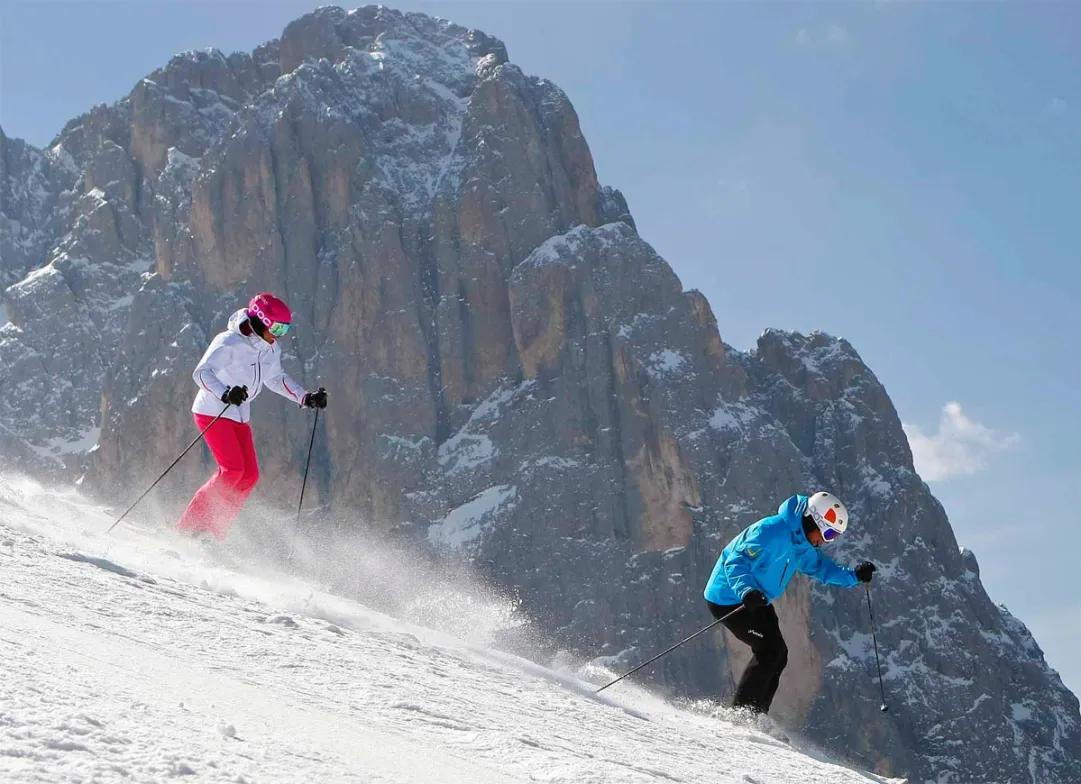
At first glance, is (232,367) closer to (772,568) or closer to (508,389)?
(772,568)

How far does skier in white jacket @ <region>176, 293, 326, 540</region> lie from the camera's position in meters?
10.2

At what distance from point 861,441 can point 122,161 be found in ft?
262

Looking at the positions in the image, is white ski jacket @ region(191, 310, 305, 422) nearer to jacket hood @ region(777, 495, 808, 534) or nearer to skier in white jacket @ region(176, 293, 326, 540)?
skier in white jacket @ region(176, 293, 326, 540)

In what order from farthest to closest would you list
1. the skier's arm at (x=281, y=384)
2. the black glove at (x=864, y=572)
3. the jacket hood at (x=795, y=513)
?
the skier's arm at (x=281, y=384), the black glove at (x=864, y=572), the jacket hood at (x=795, y=513)

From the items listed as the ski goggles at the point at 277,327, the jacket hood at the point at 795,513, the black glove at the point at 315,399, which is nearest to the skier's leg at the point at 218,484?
the black glove at the point at 315,399

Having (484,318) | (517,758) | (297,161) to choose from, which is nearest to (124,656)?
(517,758)

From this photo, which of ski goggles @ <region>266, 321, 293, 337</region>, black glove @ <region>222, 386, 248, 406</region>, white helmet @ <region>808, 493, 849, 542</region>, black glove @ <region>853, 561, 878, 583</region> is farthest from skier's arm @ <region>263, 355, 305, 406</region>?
black glove @ <region>853, 561, 878, 583</region>

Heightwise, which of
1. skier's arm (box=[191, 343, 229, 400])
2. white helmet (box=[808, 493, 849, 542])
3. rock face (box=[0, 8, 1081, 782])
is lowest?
skier's arm (box=[191, 343, 229, 400])

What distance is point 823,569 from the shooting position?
9.27 metres

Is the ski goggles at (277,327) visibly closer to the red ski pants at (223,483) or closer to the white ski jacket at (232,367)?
the white ski jacket at (232,367)

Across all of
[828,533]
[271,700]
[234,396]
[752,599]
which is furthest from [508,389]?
[271,700]

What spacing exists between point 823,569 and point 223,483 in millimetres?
5409

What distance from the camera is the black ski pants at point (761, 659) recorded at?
909 centimetres

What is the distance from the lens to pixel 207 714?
3701mm
